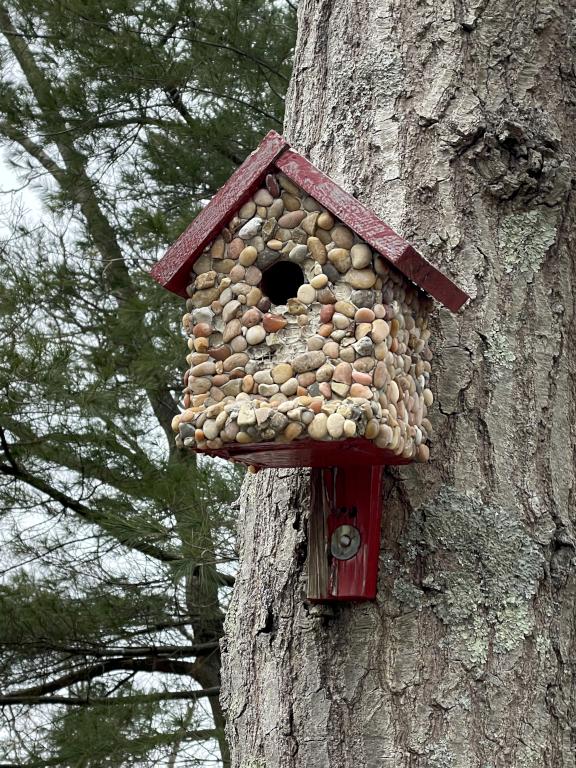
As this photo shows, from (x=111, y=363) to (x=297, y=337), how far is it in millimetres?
2324

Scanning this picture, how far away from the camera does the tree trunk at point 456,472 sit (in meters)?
1.32

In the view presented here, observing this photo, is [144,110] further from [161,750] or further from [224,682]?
[224,682]

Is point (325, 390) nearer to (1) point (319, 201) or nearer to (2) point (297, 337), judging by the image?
(2) point (297, 337)

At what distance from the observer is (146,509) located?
314cm

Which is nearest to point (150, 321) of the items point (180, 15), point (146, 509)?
point (146, 509)

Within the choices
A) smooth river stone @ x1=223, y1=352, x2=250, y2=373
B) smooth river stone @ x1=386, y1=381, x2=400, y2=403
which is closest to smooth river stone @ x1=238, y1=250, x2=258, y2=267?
smooth river stone @ x1=223, y1=352, x2=250, y2=373

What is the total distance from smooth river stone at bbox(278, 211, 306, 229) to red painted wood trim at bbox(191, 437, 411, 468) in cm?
26

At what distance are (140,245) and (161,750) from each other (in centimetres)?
168

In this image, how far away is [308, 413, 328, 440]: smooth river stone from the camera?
1.13 meters

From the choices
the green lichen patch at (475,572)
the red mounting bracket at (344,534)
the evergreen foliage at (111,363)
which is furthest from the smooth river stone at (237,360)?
the evergreen foliage at (111,363)

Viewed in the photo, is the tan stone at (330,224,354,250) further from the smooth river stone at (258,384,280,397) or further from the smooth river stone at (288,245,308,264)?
the smooth river stone at (258,384,280,397)

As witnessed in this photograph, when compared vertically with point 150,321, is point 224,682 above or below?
below

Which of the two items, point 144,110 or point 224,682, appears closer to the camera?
point 224,682

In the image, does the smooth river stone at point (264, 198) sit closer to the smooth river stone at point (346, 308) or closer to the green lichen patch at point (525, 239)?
the smooth river stone at point (346, 308)
